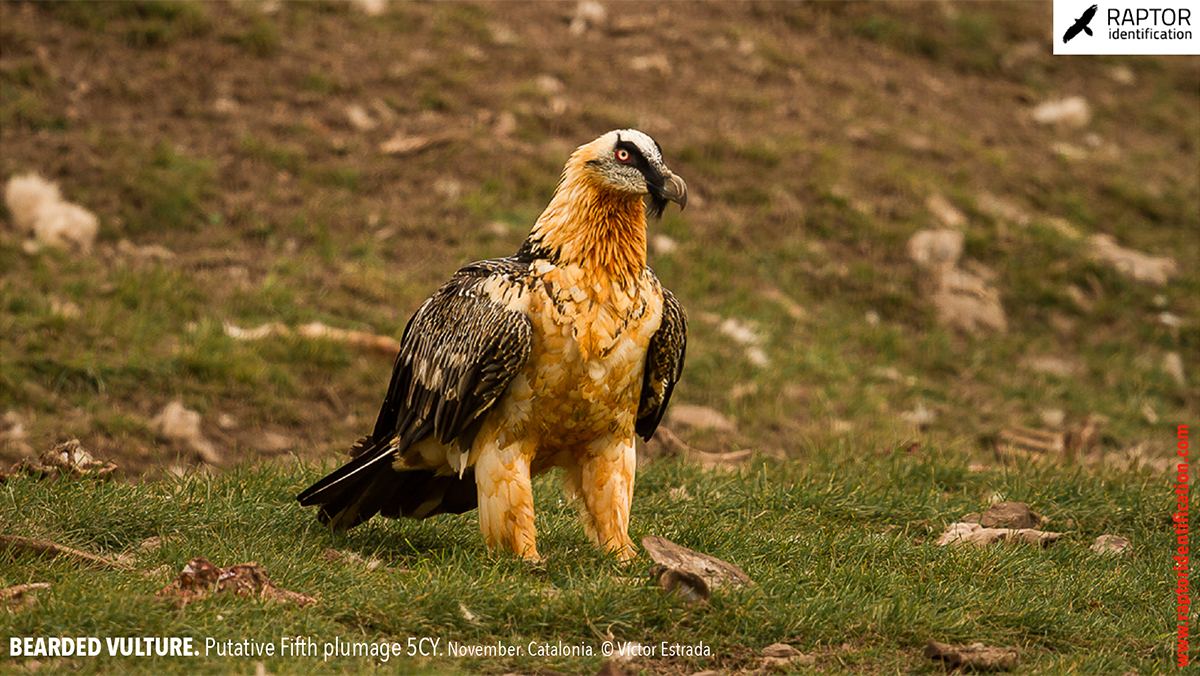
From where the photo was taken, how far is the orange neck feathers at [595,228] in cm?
588

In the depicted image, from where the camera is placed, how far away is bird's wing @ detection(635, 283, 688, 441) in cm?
604

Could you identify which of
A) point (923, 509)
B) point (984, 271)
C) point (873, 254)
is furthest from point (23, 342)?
point (984, 271)

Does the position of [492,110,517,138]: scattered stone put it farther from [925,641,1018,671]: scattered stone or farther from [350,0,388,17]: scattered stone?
[925,641,1018,671]: scattered stone

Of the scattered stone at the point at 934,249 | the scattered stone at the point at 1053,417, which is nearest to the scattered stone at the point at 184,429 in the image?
the scattered stone at the point at 1053,417

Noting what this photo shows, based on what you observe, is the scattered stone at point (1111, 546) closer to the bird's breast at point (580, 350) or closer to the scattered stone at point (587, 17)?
the bird's breast at point (580, 350)

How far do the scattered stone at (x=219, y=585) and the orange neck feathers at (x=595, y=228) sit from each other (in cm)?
200

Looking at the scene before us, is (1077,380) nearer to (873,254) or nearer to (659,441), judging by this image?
(873,254)

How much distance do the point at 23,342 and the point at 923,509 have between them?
6908mm

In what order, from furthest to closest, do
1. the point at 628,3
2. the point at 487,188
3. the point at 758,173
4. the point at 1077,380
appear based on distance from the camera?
the point at 628,3, the point at 758,173, the point at 487,188, the point at 1077,380

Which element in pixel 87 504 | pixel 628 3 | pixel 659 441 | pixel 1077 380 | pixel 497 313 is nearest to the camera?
pixel 497 313

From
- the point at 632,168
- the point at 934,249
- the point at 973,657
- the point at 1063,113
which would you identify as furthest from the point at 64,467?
the point at 1063,113

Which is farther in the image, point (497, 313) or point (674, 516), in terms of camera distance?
point (674, 516)

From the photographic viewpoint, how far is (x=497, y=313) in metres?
5.78

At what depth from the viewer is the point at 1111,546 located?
22.3 feet
